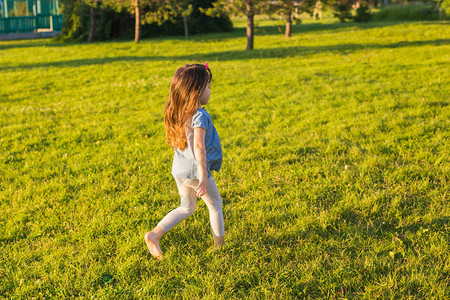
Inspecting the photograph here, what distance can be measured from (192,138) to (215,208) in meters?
0.77

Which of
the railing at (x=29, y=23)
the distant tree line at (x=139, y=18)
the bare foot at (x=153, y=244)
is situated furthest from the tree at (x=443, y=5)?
the railing at (x=29, y=23)

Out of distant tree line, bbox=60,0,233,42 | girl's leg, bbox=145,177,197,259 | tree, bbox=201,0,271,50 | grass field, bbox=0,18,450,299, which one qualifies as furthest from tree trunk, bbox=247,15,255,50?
girl's leg, bbox=145,177,197,259

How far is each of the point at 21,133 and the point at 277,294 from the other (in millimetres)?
6790

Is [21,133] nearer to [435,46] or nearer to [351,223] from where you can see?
[351,223]

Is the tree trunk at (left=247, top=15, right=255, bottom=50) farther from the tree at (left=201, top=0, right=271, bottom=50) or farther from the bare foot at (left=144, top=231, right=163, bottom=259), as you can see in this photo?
the bare foot at (left=144, top=231, right=163, bottom=259)

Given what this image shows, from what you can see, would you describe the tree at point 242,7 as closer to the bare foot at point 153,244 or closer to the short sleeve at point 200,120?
the short sleeve at point 200,120

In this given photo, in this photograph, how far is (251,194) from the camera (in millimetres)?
4965


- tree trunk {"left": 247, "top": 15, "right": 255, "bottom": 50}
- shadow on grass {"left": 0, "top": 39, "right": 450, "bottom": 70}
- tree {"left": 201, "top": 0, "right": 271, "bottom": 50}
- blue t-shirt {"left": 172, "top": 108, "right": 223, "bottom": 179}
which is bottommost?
blue t-shirt {"left": 172, "top": 108, "right": 223, "bottom": 179}

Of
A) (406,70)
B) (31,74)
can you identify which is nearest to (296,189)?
(406,70)

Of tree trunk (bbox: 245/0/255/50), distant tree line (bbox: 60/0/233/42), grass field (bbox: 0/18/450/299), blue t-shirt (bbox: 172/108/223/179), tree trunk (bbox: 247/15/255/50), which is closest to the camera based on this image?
blue t-shirt (bbox: 172/108/223/179)

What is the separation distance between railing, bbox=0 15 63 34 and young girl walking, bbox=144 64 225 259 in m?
38.6

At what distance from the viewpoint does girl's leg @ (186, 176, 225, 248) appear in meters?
3.48

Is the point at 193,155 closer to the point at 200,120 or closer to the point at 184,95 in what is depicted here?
the point at 200,120

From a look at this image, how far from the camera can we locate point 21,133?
25.5ft
